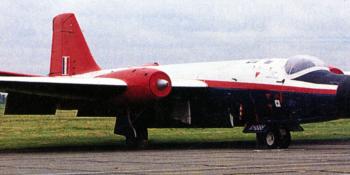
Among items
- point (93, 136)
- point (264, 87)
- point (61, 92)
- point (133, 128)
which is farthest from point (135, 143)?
point (93, 136)

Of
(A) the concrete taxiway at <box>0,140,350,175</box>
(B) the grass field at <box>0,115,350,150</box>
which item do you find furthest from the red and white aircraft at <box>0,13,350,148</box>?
(A) the concrete taxiway at <box>0,140,350,175</box>

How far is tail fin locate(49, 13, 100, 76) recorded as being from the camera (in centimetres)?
2602

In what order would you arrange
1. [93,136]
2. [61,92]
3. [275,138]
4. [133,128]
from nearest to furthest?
[275,138] → [61,92] → [133,128] → [93,136]

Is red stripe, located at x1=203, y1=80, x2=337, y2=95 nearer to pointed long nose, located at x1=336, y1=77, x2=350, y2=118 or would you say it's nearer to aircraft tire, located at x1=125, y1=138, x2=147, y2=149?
pointed long nose, located at x1=336, y1=77, x2=350, y2=118

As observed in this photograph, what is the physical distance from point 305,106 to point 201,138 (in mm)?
8119

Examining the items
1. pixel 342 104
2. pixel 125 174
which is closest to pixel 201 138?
pixel 342 104

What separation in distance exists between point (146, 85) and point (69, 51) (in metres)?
7.04

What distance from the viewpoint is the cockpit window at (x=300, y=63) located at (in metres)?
19.8

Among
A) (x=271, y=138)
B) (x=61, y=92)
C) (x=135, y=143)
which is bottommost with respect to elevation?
(x=135, y=143)

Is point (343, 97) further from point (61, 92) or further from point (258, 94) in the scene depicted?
point (61, 92)

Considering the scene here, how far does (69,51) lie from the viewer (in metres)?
26.1

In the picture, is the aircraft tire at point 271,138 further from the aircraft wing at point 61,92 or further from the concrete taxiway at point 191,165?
the concrete taxiway at point 191,165

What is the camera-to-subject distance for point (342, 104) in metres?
19.0

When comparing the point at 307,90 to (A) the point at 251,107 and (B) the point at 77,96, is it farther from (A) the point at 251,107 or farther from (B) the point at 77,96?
(B) the point at 77,96
